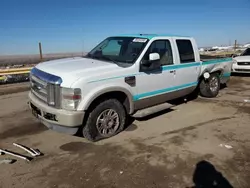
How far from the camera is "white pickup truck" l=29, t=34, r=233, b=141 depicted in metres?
4.26

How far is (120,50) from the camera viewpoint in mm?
5684

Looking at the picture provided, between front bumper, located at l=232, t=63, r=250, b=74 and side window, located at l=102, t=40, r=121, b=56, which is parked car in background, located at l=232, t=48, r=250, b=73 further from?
side window, located at l=102, t=40, r=121, b=56

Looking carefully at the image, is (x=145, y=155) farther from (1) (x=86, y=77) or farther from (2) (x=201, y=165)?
(1) (x=86, y=77)

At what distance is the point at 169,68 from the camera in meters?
5.80

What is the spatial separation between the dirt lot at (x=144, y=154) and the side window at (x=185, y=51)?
4.70 feet

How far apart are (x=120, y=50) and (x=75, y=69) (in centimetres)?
151

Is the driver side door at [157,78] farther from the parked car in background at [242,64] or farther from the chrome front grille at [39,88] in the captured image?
the parked car in background at [242,64]

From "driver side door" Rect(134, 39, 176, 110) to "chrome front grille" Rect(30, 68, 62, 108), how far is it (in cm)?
166

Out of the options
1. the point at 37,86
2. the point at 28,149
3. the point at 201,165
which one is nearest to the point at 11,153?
the point at 28,149

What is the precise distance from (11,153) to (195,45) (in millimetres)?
5280

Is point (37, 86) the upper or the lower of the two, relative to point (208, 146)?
upper

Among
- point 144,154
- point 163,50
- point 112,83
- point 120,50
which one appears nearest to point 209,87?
point 163,50

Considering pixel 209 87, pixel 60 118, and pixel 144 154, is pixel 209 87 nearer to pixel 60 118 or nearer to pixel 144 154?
pixel 144 154

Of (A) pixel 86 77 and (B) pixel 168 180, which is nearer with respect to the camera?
(B) pixel 168 180
